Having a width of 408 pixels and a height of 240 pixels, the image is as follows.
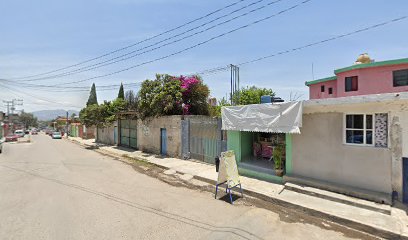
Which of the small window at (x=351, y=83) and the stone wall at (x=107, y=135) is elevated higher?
the small window at (x=351, y=83)

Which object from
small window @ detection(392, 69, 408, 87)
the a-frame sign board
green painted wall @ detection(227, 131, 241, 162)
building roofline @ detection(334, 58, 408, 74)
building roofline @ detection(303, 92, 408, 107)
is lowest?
the a-frame sign board

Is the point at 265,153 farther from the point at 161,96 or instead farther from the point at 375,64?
the point at 375,64

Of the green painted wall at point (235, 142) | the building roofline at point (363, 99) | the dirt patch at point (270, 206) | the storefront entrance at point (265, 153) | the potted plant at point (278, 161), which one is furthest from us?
the green painted wall at point (235, 142)

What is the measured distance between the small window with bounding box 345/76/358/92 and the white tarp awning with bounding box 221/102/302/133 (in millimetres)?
13277

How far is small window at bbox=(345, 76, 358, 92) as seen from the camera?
18.9 meters

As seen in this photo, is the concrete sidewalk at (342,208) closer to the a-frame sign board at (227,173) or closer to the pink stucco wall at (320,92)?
the a-frame sign board at (227,173)

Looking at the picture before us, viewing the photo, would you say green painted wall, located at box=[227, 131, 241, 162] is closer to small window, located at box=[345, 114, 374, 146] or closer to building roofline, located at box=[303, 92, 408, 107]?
building roofline, located at box=[303, 92, 408, 107]

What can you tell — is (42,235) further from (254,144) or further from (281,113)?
(254,144)

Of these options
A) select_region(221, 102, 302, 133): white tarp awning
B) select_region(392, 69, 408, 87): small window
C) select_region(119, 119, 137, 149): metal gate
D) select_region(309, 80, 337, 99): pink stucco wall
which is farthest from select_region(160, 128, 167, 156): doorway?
select_region(392, 69, 408, 87): small window

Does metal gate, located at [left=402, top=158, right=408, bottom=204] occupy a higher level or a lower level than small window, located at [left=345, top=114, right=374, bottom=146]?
lower

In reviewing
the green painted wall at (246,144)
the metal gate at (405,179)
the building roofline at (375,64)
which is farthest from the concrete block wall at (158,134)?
the building roofline at (375,64)

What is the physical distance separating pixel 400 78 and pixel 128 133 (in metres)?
22.0

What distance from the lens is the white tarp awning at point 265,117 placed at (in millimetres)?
8500

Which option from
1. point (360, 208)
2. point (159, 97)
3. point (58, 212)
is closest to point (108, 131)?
point (159, 97)
